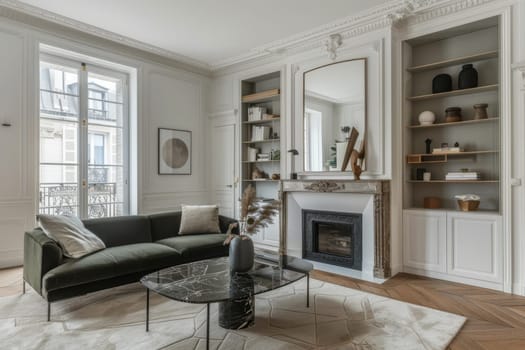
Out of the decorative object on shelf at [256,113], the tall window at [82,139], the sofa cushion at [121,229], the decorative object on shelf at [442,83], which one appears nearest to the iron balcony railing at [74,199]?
the tall window at [82,139]

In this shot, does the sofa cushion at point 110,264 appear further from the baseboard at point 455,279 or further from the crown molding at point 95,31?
the crown molding at point 95,31

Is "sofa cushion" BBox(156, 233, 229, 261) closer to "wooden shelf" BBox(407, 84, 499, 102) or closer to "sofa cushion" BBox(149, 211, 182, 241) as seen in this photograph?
"sofa cushion" BBox(149, 211, 182, 241)

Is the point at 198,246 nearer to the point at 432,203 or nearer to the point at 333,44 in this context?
the point at 432,203

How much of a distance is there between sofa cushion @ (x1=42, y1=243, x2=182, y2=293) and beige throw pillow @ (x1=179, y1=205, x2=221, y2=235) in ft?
1.92

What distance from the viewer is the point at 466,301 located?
310 cm

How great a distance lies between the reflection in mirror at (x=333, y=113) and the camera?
4172 millimetres

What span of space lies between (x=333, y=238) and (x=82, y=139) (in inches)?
146

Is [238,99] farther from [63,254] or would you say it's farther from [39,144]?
[63,254]

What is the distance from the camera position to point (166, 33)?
15.0ft

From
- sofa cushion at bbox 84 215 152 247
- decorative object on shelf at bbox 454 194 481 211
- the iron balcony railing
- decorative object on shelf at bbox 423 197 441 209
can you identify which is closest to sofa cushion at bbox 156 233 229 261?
sofa cushion at bbox 84 215 152 247

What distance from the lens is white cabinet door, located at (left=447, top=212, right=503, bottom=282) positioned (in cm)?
338

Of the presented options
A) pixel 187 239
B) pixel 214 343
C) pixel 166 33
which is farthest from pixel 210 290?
pixel 166 33

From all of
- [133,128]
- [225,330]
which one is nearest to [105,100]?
[133,128]

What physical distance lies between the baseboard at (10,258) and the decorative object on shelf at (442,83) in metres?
5.36
